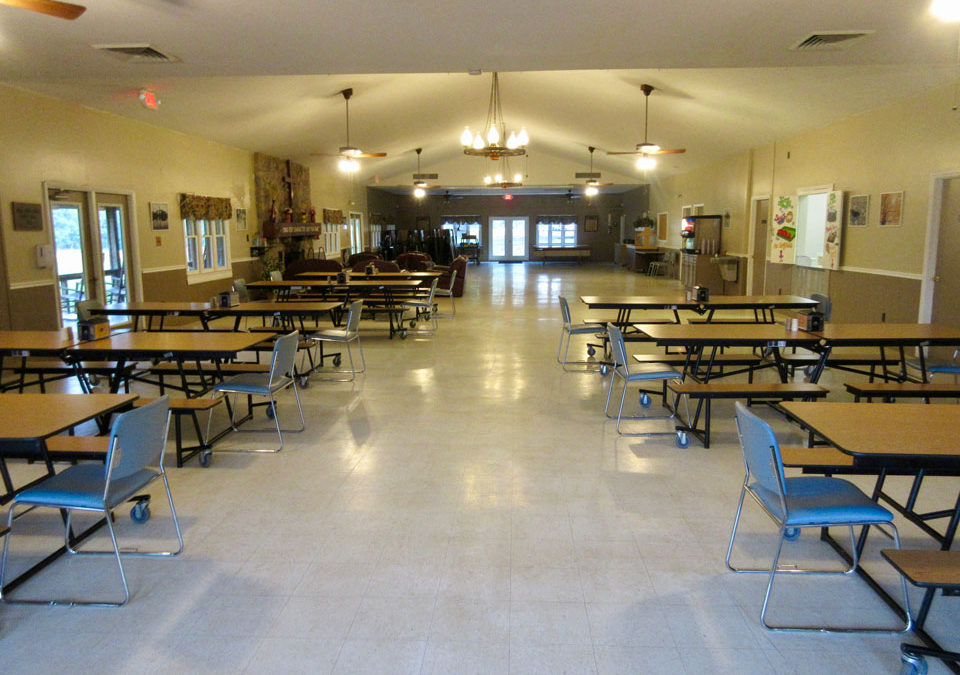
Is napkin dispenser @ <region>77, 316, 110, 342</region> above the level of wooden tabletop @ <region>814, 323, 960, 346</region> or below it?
above

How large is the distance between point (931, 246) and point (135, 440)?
736 centimetres

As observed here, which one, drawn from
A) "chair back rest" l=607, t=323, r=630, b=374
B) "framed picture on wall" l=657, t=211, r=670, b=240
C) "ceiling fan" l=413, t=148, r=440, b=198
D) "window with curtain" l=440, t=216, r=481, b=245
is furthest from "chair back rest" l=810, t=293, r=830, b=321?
"window with curtain" l=440, t=216, r=481, b=245

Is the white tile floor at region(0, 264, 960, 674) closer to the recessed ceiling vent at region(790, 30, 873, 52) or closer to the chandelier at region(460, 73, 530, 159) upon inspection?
the recessed ceiling vent at region(790, 30, 873, 52)

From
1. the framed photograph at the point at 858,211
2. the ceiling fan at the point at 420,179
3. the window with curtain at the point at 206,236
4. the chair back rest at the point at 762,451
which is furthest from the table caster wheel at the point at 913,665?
the ceiling fan at the point at 420,179

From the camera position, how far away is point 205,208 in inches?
392

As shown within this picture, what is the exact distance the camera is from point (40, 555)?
9.27ft

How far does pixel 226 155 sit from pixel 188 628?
9.96 m

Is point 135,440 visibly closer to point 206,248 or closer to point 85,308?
point 85,308

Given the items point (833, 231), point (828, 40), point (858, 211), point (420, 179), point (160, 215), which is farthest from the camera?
point (420, 179)

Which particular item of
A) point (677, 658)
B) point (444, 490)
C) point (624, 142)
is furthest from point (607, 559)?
point (624, 142)

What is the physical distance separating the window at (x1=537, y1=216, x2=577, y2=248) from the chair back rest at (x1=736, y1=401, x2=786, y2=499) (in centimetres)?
2298

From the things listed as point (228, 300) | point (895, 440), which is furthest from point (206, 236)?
point (895, 440)

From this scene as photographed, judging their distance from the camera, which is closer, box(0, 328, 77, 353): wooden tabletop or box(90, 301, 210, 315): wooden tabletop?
box(0, 328, 77, 353): wooden tabletop

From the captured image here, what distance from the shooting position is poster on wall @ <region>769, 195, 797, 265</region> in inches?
392
